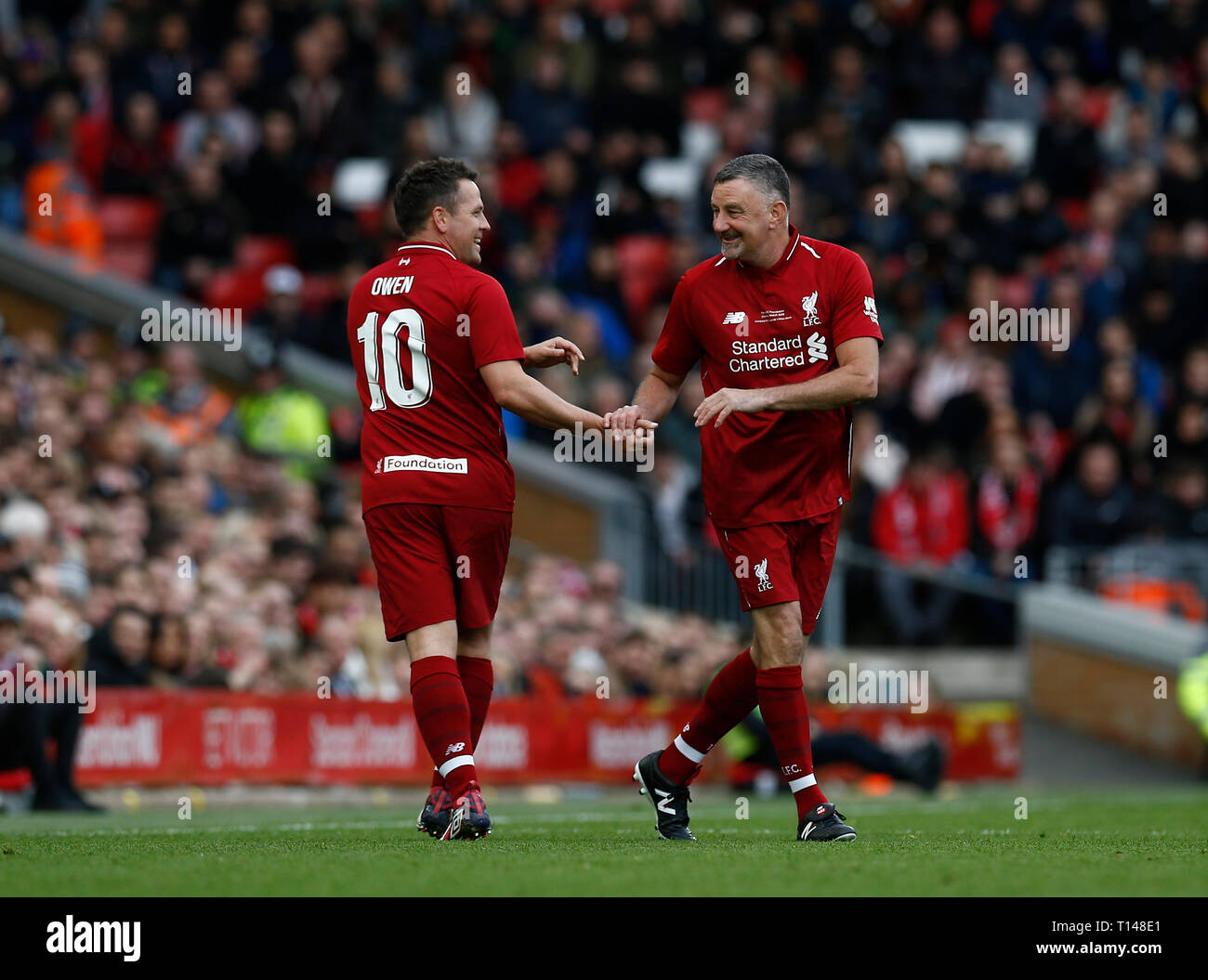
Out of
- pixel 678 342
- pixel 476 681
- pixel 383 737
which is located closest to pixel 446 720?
pixel 476 681

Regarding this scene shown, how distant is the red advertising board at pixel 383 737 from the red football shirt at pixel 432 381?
5456 millimetres

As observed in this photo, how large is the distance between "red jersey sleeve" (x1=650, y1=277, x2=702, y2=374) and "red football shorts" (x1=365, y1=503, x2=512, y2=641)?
101 cm

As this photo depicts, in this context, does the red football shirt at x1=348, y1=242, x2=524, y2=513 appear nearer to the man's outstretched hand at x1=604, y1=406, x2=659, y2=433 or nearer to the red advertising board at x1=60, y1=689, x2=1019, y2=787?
the man's outstretched hand at x1=604, y1=406, x2=659, y2=433

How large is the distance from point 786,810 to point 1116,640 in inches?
326

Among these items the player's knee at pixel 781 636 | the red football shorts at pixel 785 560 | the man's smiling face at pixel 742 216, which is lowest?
the player's knee at pixel 781 636

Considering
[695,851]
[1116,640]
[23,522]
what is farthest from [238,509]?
[695,851]

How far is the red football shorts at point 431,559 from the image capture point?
769 centimetres

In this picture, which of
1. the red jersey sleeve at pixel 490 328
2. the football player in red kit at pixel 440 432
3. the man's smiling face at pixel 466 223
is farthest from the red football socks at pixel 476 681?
the man's smiling face at pixel 466 223

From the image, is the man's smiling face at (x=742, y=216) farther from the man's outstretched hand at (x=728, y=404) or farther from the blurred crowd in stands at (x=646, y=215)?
the blurred crowd in stands at (x=646, y=215)

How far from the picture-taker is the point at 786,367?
802cm

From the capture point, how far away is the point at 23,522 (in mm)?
13695

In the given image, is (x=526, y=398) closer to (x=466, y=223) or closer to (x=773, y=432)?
(x=466, y=223)

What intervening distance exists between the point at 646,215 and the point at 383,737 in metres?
8.57
